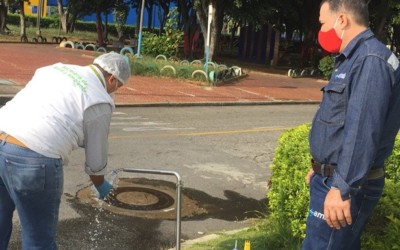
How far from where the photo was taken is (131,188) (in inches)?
296

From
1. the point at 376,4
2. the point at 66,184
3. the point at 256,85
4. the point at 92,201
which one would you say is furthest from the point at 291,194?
the point at 376,4

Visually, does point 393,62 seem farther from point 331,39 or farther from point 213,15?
point 213,15

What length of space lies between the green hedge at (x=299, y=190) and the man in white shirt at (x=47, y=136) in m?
1.89

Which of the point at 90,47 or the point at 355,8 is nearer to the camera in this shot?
the point at 355,8

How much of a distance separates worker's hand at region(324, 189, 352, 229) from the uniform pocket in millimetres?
369

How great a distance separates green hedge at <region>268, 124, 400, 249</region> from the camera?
13.2ft

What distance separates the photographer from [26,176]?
320 cm

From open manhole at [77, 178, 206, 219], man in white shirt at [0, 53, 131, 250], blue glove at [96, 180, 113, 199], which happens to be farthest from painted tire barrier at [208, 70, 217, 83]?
man in white shirt at [0, 53, 131, 250]

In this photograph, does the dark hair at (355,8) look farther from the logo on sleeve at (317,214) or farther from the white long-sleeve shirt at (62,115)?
the white long-sleeve shirt at (62,115)

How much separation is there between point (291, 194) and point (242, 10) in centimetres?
2325

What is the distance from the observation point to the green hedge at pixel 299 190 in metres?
4.02

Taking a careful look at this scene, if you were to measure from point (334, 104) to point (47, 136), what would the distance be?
5.08ft

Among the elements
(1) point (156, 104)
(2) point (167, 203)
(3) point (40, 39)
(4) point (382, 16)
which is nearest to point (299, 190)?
(2) point (167, 203)

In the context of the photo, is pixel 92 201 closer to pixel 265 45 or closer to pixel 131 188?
pixel 131 188
